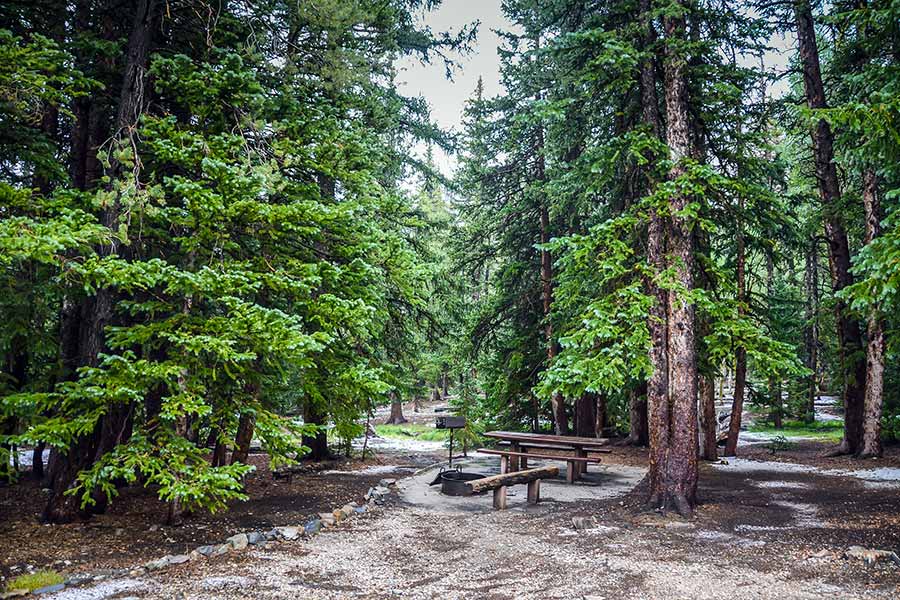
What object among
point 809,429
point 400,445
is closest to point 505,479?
point 400,445

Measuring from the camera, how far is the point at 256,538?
21.7ft

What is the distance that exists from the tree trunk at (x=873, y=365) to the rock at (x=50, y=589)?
601 inches

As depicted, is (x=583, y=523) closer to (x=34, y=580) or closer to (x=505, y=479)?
(x=505, y=479)

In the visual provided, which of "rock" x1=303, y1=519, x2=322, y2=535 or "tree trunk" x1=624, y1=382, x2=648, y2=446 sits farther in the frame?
"tree trunk" x1=624, y1=382, x2=648, y2=446

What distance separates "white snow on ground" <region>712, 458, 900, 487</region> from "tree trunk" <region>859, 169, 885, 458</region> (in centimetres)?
158

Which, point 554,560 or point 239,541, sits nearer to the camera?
point 554,560

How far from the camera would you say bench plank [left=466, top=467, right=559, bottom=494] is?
27.5 feet

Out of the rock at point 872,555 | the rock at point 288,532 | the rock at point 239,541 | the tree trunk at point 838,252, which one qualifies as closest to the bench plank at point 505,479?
the rock at point 288,532

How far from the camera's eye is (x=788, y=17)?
1331cm

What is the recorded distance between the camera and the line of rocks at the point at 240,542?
5051mm

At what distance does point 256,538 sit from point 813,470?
457 inches

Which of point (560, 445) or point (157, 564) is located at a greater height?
point (560, 445)

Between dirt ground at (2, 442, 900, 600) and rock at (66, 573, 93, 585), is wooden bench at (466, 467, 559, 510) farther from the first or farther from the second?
rock at (66, 573, 93, 585)

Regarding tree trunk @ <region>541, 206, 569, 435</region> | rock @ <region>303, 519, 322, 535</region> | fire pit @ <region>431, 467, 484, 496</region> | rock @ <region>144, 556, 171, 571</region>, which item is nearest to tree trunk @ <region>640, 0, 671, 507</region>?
fire pit @ <region>431, 467, 484, 496</region>
